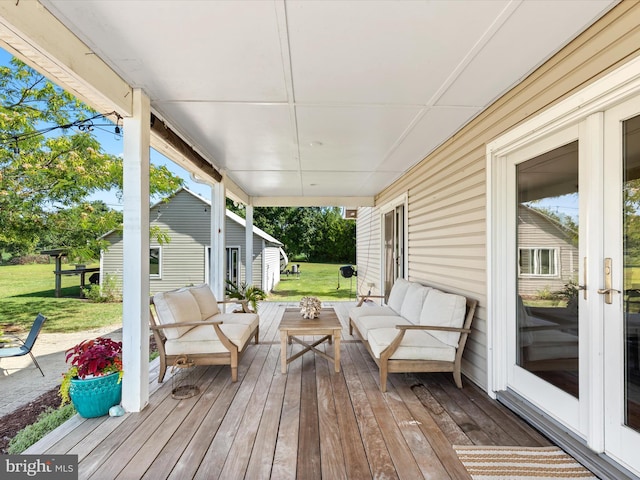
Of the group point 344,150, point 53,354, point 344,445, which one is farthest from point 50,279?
point 344,445

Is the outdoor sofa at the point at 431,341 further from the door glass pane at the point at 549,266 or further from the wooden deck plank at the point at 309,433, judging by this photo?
the wooden deck plank at the point at 309,433

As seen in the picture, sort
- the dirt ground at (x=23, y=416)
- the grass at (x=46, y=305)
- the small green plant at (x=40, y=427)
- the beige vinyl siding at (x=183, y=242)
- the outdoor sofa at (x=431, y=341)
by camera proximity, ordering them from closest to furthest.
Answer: the small green plant at (x=40, y=427)
the dirt ground at (x=23, y=416)
the outdoor sofa at (x=431, y=341)
the grass at (x=46, y=305)
the beige vinyl siding at (x=183, y=242)

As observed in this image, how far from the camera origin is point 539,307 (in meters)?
2.53

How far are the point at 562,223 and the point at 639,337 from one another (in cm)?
86

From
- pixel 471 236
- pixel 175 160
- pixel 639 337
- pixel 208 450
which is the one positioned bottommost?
pixel 208 450

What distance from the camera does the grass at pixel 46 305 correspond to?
8047mm

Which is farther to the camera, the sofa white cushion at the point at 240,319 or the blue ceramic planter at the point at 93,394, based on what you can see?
the sofa white cushion at the point at 240,319

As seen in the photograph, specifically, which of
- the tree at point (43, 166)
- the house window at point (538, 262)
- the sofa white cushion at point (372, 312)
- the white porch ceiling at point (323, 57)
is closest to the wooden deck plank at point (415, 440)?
the sofa white cushion at point (372, 312)

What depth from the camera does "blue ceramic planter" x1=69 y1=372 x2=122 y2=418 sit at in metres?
2.42

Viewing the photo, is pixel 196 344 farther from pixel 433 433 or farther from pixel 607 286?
pixel 607 286

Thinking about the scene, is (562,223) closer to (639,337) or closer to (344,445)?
(639,337)

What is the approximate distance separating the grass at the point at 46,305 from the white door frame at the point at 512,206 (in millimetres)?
9038

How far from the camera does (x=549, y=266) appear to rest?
242 cm

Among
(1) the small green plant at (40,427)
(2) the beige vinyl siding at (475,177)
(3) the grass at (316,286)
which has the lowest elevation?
(3) the grass at (316,286)
